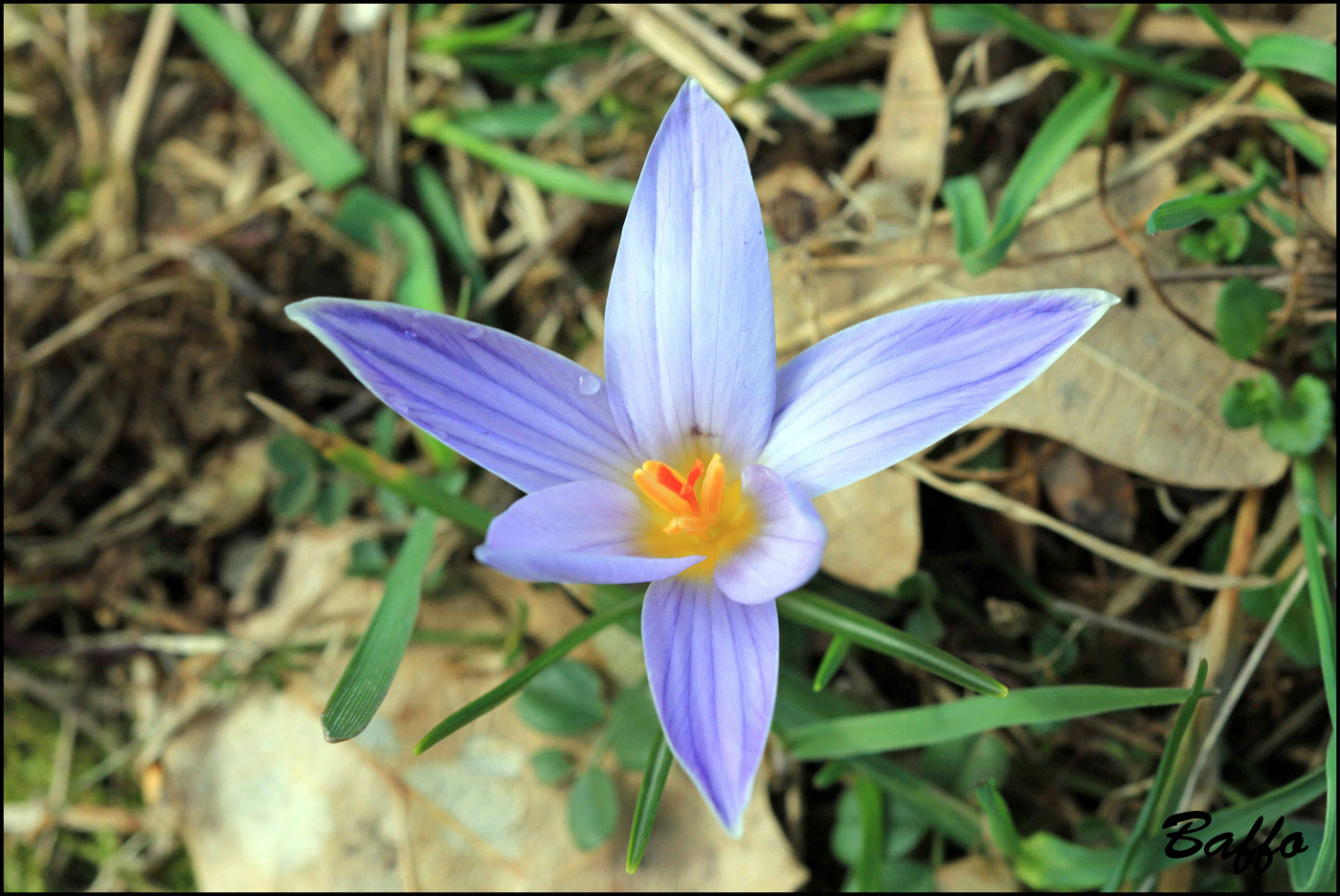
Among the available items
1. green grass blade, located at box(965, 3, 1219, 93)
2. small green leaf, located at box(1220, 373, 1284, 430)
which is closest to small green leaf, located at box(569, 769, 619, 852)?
small green leaf, located at box(1220, 373, 1284, 430)

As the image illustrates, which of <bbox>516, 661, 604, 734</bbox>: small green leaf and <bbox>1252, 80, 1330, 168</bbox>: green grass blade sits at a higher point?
<bbox>1252, 80, 1330, 168</bbox>: green grass blade

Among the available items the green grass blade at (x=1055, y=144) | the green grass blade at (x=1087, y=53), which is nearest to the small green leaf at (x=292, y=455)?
the green grass blade at (x=1055, y=144)

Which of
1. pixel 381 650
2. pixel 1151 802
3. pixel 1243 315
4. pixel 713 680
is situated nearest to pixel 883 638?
pixel 713 680

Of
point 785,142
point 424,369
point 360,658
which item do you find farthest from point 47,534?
point 785,142

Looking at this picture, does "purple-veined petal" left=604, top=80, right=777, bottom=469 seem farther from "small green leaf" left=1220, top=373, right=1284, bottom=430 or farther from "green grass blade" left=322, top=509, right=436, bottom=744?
"small green leaf" left=1220, top=373, right=1284, bottom=430

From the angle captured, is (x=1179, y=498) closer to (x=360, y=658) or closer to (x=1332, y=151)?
(x=1332, y=151)

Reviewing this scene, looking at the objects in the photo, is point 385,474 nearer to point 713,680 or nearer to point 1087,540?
point 713,680

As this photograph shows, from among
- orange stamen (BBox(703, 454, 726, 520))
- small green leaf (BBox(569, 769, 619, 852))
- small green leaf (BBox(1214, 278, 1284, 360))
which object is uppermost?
small green leaf (BBox(1214, 278, 1284, 360))

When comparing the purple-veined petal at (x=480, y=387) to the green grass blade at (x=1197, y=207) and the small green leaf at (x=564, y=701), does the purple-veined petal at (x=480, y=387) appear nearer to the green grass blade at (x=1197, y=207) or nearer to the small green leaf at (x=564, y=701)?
the small green leaf at (x=564, y=701)
